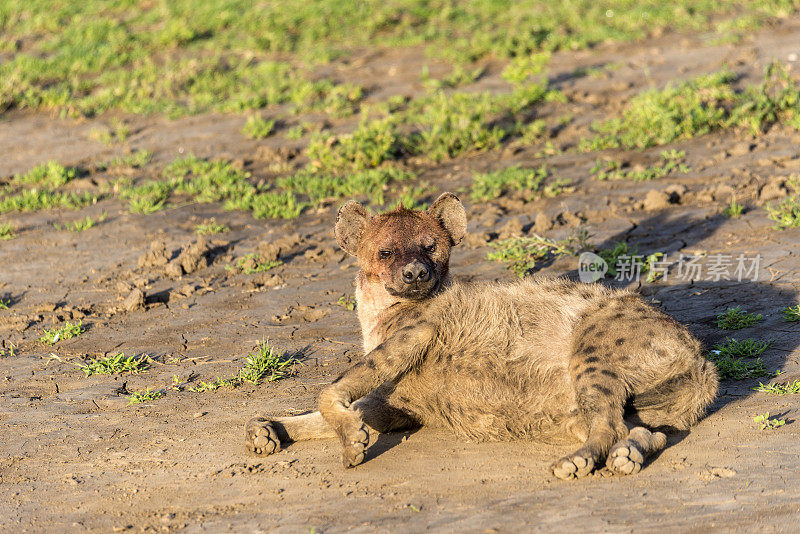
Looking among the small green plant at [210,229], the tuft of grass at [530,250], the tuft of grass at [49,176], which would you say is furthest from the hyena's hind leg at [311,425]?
the tuft of grass at [49,176]

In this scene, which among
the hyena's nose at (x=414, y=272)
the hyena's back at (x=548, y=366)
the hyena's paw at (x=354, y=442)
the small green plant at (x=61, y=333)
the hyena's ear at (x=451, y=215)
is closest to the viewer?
the hyena's paw at (x=354, y=442)

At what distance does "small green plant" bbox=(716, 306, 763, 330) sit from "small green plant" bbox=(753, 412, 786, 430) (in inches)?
48.9

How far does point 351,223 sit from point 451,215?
53cm

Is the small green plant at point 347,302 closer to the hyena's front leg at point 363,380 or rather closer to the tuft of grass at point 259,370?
the tuft of grass at point 259,370

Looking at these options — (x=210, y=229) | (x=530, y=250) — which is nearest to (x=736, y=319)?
(x=530, y=250)

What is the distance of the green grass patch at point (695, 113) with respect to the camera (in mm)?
8562

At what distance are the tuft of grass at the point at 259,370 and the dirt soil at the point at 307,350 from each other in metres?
0.08

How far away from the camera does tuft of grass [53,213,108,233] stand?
25.5ft

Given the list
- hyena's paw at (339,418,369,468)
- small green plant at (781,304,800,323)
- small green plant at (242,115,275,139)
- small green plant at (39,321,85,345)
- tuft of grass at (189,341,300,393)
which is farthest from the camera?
small green plant at (242,115,275,139)

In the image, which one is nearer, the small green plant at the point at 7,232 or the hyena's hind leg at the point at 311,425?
the hyena's hind leg at the point at 311,425

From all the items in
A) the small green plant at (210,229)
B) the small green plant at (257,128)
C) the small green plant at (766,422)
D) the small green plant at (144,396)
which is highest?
the small green plant at (257,128)

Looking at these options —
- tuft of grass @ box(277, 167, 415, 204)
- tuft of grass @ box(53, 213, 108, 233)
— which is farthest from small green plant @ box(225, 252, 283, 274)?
tuft of grass @ box(53, 213, 108, 233)

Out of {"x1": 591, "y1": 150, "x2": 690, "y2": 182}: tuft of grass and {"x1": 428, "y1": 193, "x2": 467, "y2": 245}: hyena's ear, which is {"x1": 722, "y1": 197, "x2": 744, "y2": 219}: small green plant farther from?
{"x1": 428, "y1": 193, "x2": 467, "y2": 245}: hyena's ear

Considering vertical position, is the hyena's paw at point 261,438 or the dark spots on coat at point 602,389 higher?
the dark spots on coat at point 602,389
